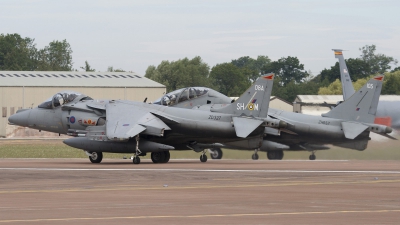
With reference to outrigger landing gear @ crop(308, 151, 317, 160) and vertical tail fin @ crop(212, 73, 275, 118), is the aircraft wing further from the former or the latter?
outrigger landing gear @ crop(308, 151, 317, 160)

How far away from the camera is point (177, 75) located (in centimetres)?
11331

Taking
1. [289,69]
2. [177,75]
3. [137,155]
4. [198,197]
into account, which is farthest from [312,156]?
[289,69]

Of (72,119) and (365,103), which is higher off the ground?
(365,103)

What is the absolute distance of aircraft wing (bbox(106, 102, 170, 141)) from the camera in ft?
102

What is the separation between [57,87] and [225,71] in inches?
2064

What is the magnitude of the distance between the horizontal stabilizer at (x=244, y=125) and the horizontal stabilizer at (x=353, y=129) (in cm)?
544

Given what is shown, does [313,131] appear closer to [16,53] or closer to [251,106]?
[251,106]

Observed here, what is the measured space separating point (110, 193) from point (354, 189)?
20.1 ft

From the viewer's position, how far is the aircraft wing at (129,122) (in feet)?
102

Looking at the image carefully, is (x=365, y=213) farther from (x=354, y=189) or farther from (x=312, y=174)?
(x=312, y=174)

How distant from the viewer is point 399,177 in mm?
23625

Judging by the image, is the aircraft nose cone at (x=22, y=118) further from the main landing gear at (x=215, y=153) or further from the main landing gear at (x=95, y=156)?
the main landing gear at (x=215, y=153)

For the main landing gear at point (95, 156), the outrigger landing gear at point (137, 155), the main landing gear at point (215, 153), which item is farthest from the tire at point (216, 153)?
the main landing gear at point (95, 156)

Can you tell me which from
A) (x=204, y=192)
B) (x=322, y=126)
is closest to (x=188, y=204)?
(x=204, y=192)
